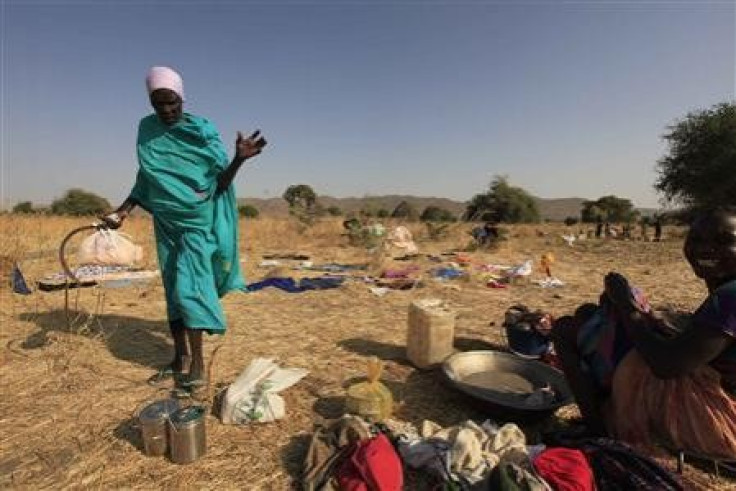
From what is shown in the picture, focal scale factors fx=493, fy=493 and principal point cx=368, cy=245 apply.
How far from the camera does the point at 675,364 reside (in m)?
1.91

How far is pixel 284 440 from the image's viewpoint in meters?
2.58

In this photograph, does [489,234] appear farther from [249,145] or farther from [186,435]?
[186,435]

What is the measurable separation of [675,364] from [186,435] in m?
2.13

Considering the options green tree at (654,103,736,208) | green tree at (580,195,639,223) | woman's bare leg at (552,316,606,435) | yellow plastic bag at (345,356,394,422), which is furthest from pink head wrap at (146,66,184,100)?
green tree at (580,195,639,223)

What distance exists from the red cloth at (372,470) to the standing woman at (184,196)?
1.42 metres

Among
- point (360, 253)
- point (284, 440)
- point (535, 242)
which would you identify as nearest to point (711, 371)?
point (284, 440)

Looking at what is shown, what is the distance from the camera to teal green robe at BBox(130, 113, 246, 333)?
3133 mm

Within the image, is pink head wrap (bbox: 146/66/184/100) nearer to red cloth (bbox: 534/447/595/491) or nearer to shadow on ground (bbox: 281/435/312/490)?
shadow on ground (bbox: 281/435/312/490)

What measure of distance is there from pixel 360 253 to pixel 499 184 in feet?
90.1

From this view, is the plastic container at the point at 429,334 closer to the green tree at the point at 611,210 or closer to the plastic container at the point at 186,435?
the plastic container at the point at 186,435

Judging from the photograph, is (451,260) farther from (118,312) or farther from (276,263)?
(118,312)

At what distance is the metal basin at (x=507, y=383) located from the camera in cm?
264

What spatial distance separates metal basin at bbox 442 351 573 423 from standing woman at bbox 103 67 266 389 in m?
1.61

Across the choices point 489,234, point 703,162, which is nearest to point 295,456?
point 489,234
